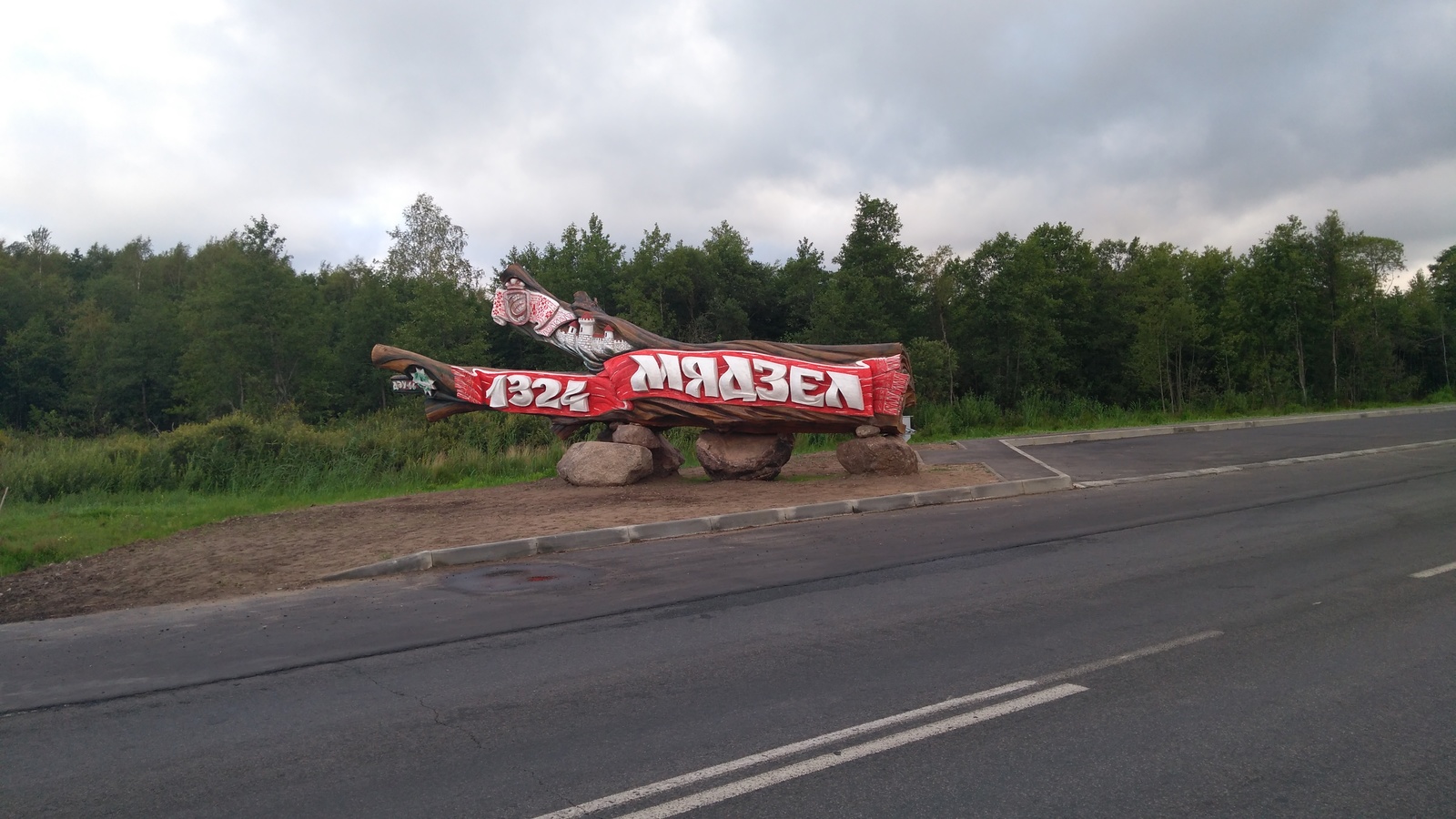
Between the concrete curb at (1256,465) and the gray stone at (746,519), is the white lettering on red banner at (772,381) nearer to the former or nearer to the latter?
the gray stone at (746,519)

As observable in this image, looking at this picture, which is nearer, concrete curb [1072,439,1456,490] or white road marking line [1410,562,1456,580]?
white road marking line [1410,562,1456,580]

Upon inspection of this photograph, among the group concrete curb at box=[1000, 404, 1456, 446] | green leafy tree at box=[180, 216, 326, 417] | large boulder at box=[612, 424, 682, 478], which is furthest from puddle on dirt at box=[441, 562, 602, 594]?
green leafy tree at box=[180, 216, 326, 417]

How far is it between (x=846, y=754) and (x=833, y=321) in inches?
1173

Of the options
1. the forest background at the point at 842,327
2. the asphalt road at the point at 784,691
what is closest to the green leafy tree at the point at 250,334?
the forest background at the point at 842,327

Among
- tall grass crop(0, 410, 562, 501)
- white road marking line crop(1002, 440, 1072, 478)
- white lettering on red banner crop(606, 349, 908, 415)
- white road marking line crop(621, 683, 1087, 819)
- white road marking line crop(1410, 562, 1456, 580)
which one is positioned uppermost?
white lettering on red banner crop(606, 349, 908, 415)

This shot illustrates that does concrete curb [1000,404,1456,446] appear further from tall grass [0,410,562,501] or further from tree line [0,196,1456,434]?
tall grass [0,410,562,501]

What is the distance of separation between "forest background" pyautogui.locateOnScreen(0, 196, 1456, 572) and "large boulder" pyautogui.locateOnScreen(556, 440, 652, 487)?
10360 millimetres

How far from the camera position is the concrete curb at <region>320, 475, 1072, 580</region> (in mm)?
9703

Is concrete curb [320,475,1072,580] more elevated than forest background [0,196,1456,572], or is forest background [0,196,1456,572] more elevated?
forest background [0,196,1456,572]

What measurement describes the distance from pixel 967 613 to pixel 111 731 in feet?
18.8

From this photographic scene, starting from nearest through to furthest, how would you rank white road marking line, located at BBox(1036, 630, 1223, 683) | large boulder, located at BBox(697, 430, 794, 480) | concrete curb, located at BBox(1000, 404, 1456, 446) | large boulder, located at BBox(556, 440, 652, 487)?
white road marking line, located at BBox(1036, 630, 1223, 683)
large boulder, located at BBox(556, 440, 652, 487)
large boulder, located at BBox(697, 430, 794, 480)
concrete curb, located at BBox(1000, 404, 1456, 446)

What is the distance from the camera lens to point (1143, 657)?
224 inches

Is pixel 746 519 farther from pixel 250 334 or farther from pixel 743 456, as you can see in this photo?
pixel 250 334

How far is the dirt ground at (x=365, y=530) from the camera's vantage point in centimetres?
902
